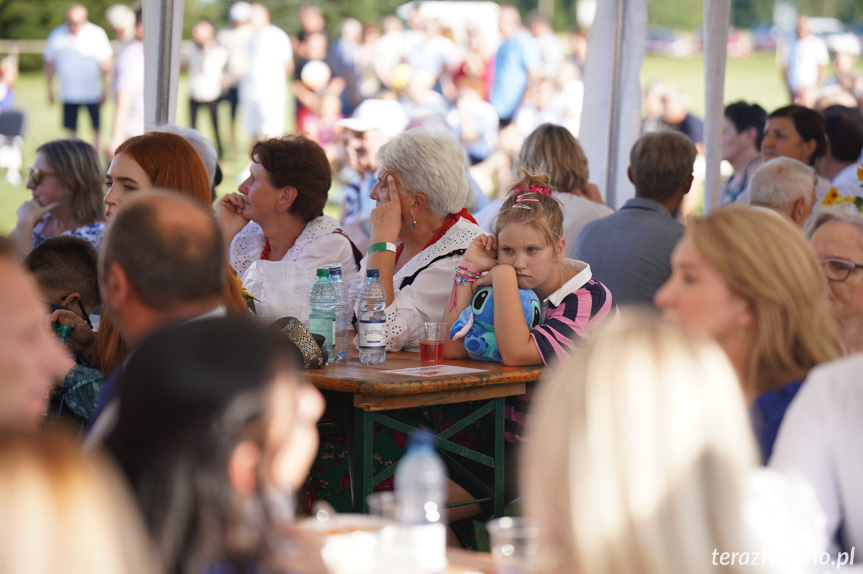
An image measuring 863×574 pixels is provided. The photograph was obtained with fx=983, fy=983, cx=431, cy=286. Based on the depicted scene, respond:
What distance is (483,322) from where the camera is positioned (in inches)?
138

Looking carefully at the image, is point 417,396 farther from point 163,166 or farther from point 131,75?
point 131,75

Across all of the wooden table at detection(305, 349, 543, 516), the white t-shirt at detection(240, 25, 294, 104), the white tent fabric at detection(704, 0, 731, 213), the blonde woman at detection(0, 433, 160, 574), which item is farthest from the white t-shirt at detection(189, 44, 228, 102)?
the blonde woman at detection(0, 433, 160, 574)

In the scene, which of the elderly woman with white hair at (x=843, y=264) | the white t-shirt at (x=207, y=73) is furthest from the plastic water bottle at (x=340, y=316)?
the white t-shirt at (x=207, y=73)

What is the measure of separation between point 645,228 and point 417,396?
2010 millimetres

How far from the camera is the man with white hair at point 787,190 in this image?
15.9ft

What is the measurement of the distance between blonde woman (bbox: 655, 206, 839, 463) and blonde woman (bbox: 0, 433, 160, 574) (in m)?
1.31

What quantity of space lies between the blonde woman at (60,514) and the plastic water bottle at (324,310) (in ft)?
7.90

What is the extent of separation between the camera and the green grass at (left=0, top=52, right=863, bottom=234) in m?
13.0

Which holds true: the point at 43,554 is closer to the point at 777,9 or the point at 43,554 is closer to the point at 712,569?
the point at 712,569

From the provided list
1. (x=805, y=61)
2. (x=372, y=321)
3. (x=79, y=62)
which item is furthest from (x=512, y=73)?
(x=372, y=321)

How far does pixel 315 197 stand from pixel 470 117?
6345mm

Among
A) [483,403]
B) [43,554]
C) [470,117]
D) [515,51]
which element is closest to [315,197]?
[483,403]

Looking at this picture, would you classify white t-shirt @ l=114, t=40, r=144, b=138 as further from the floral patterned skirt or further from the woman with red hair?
the floral patterned skirt

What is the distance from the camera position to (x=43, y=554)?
97cm
